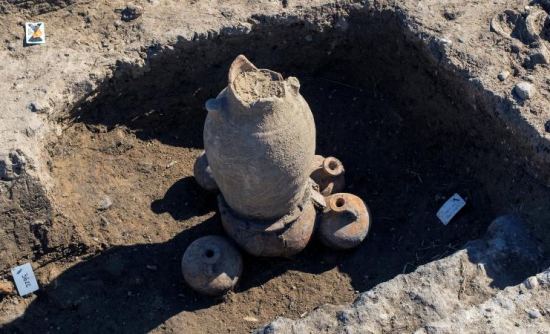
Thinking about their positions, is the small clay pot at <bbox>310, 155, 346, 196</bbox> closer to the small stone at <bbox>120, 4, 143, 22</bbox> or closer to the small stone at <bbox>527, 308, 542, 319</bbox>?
the small stone at <bbox>527, 308, 542, 319</bbox>

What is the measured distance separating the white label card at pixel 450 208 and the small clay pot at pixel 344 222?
762mm

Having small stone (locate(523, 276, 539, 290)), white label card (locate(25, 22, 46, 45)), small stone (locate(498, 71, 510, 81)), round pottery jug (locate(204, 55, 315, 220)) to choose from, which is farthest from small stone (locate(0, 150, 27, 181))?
small stone (locate(498, 71, 510, 81))

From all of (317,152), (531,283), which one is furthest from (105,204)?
(531,283)

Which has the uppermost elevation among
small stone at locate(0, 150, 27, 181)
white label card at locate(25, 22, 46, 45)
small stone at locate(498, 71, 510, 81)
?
small stone at locate(498, 71, 510, 81)

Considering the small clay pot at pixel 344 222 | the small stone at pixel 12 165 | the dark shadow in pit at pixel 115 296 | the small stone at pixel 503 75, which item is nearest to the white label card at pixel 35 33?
the small stone at pixel 12 165

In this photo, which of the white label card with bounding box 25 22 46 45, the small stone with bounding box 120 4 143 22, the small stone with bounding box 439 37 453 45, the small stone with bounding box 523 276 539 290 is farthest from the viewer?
the small stone with bounding box 120 4 143 22

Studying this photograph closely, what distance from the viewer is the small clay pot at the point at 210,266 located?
4980 mm

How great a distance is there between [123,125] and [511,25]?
3924 millimetres

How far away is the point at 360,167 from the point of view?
6238mm

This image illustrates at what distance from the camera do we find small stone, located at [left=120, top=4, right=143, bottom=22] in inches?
239

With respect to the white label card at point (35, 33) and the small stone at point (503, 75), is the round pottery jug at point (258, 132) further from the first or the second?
the white label card at point (35, 33)

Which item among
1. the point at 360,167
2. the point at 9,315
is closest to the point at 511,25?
the point at 360,167

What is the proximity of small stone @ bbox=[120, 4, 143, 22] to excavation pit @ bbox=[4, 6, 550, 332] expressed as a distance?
493mm

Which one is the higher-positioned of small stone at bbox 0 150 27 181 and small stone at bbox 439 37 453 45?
small stone at bbox 439 37 453 45
